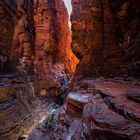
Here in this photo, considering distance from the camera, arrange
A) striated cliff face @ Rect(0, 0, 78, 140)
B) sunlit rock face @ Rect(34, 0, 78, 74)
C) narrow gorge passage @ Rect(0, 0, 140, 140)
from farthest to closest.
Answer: sunlit rock face @ Rect(34, 0, 78, 74) → striated cliff face @ Rect(0, 0, 78, 140) → narrow gorge passage @ Rect(0, 0, 140, 140)

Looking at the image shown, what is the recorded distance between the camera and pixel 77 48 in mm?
11453

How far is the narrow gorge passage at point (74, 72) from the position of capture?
475 cm

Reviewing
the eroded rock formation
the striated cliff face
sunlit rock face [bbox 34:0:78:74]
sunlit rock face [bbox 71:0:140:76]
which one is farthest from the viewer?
sunlit rock face [bbox 34:0:78:74]

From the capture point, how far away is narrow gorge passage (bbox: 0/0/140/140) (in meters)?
4.75

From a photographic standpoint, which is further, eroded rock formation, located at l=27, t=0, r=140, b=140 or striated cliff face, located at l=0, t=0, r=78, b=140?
striated cliff face, located at l=0, t=0, r=78, b=140

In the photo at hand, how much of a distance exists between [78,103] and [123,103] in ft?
8.83

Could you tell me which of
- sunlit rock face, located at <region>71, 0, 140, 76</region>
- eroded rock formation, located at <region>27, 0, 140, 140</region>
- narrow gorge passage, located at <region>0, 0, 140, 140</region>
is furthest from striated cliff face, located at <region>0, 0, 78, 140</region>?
sunlit rock face, located at <region>71, 0, 140, 76</region>

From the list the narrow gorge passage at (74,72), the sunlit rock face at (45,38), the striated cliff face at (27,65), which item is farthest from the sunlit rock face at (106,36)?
the sunlit rock face at (45,38)

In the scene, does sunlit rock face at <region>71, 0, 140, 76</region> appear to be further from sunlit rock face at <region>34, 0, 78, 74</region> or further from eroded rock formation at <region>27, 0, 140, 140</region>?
→ sunlit rock face at <region>34, 0, 78, 74</region>

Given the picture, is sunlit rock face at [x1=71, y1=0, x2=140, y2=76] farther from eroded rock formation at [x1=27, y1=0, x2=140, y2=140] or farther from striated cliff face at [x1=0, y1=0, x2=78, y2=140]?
striated cliff face at [x1=0, y1=0, x2=78, y2=140]

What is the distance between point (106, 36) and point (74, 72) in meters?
3.33

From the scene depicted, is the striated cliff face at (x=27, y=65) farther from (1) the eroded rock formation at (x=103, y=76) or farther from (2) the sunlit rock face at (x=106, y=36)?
(2) the sunlit rock face at (x=106, y=36)

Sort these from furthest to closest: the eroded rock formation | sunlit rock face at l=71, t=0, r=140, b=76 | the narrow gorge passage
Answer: sunlit rock face at l=71, t=0, r=140, b=76
the narrow gorge passage
the eroded rock formation

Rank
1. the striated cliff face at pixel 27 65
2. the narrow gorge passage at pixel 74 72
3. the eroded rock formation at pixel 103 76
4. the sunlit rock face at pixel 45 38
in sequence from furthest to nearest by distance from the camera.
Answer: the sunlit rock face at pixel 45 38
the striated cliff face at pixel 27 65
the narrow gorge passage at pixel 74 72
the eroded rock formation at pixel 103 76
